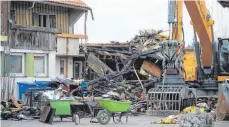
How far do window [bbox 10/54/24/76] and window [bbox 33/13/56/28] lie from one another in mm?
2878

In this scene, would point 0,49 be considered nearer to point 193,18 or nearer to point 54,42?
point 54,42

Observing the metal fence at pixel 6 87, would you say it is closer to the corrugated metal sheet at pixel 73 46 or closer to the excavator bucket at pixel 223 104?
the corrugated metal sheet at pixel 73 46

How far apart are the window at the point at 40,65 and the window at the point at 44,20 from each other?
223 centimetres

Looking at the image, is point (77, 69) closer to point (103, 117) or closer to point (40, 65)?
point (40, 65)

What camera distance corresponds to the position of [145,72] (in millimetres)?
33125

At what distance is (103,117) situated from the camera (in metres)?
20.0

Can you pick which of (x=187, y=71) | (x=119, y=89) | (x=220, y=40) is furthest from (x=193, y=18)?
(x=119, y=89)

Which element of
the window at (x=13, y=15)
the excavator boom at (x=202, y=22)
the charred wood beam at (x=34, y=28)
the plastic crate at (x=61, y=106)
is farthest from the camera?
the window at (x=13, y=15)

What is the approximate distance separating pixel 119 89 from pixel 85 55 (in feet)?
20.2

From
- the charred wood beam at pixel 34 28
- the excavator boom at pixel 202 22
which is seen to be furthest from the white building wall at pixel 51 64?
the excavator boom at pixel 202 22

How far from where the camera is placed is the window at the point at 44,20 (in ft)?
102

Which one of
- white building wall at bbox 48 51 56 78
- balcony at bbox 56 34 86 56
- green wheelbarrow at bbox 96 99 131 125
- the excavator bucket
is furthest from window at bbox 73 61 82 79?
the excavator bucket

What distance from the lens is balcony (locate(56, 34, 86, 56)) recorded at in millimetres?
31438

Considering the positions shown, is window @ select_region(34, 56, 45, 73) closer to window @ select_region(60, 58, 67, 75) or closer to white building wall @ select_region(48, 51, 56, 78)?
white building wall @ select_region(48, 51, 56, 78)
